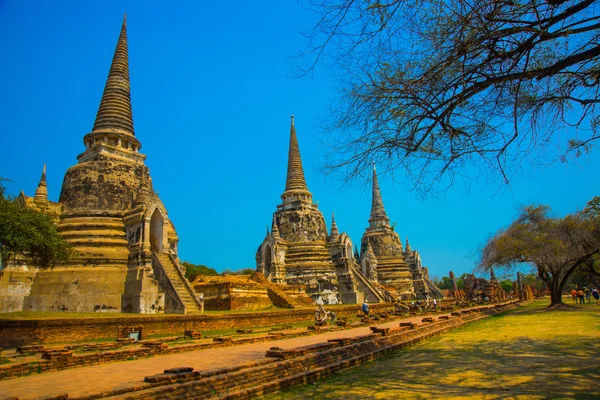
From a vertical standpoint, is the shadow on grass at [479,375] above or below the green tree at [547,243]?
below

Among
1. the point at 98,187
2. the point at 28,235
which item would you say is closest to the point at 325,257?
the point at 98,187

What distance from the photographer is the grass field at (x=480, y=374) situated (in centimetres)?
617

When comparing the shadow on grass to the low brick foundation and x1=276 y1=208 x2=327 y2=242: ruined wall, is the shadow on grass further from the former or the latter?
x1=276 y1=208 x2=327 y2=242: ruined wall

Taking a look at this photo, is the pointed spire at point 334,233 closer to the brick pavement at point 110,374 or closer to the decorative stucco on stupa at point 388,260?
the decorative stucco on stupa at point 388,260

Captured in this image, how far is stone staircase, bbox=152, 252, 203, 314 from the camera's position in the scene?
19516 mm

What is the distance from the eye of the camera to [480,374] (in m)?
7.43

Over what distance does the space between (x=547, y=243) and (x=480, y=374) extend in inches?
817

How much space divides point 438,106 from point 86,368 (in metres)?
8.16

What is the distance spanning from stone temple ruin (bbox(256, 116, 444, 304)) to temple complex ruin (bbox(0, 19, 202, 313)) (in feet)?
40.5

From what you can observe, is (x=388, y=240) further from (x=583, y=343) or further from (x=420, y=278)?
(x=583, y=343)

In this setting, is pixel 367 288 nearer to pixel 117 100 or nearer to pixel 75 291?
pixel 75 291

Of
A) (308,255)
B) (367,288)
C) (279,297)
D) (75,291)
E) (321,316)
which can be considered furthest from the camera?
(308,255)

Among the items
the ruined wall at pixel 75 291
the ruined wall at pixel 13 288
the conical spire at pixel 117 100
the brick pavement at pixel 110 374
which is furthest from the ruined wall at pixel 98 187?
the brick pavement at pixel 110 374

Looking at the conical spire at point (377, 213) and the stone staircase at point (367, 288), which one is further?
the conical spire at point (377, 213)
